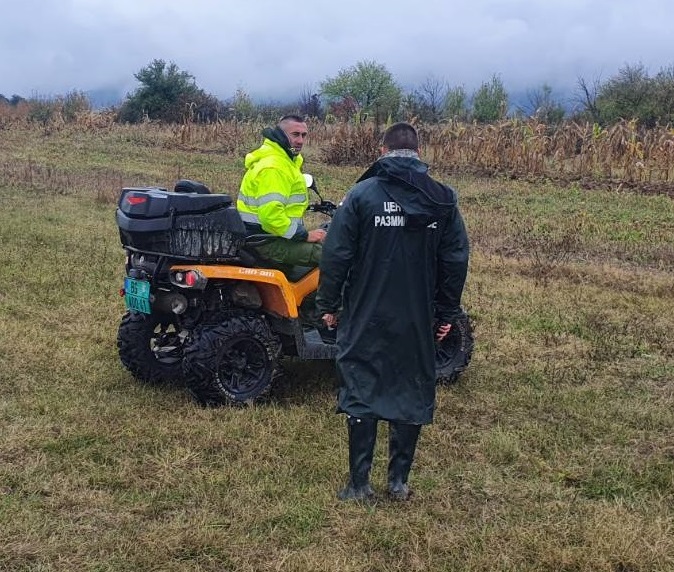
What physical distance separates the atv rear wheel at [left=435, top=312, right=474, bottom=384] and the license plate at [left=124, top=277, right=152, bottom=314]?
2.07 meters

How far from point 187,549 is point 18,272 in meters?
5.65

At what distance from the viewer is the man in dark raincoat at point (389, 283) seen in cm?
363

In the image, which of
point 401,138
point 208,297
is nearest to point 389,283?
point 401,138

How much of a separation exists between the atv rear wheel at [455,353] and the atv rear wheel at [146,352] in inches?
72.8

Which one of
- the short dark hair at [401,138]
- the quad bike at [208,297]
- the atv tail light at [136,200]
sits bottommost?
the quad bike at [208,297]

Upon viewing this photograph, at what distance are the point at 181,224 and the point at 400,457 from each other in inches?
77.4

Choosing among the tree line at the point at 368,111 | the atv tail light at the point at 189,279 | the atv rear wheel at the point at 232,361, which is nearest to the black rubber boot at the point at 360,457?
the atv rear wheel at the point at 232,361

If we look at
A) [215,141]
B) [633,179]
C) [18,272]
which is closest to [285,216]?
[18,272]

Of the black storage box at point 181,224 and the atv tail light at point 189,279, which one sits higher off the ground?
the black storage box at point 181,224

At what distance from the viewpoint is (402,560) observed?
327 centimetres

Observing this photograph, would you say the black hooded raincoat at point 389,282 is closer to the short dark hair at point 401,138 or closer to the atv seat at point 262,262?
the short dark hair at point 401,138

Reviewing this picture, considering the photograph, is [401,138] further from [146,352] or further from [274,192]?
[146,352]

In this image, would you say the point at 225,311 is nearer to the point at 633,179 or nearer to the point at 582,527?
the point at 582,527

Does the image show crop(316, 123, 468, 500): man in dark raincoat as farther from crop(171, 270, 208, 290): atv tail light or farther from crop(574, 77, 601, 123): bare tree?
crop(574, 77, 601, 123): bare tree
